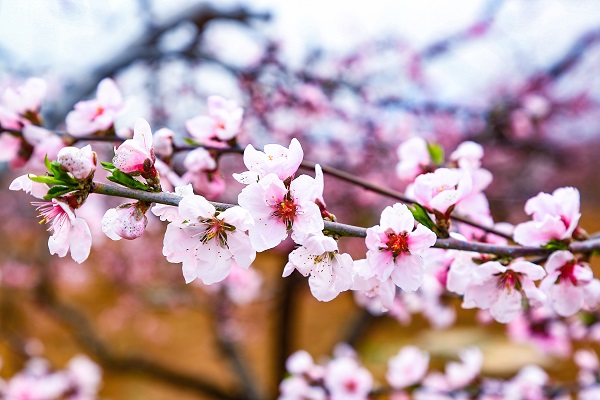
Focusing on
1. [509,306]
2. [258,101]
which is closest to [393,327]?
[258,101]

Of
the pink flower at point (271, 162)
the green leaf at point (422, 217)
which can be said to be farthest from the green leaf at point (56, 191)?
the green leaf at point (422, 217)

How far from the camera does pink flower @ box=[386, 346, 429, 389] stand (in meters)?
1.82

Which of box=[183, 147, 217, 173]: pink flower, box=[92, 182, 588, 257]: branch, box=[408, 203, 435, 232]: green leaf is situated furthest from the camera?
box=[183, 147, 217, 173]: pink flower

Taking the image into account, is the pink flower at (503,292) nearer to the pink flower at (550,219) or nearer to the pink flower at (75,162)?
the pink flower at (550,219)

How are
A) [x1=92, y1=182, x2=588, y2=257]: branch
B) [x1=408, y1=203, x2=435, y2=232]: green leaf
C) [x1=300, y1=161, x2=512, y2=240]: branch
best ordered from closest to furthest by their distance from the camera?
[x1=92, y1=182, x2=588, y2=257]: branch < [x1=408, y1=203, x2=435, y2=232]: green leaf < [x1=300, y1=161, x2=512, y2=240]: branch

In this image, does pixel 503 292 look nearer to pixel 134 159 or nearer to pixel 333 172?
pixel 333 172

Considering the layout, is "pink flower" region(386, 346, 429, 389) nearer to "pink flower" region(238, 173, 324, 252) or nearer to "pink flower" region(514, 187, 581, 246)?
"pink flower" region(514, 187, 581, 246)

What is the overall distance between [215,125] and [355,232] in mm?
514

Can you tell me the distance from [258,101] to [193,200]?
210 centimetres

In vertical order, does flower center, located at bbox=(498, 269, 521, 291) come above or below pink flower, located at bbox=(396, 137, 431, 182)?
below

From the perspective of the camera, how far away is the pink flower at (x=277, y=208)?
67 centimetres

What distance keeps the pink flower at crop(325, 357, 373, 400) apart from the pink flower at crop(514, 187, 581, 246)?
1042 mm

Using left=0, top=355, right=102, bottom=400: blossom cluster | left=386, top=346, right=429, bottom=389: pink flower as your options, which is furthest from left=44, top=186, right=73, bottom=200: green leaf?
left=0, top=355, right=102, bottom=400: blossom cluster

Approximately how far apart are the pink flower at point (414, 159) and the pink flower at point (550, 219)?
283 mm
